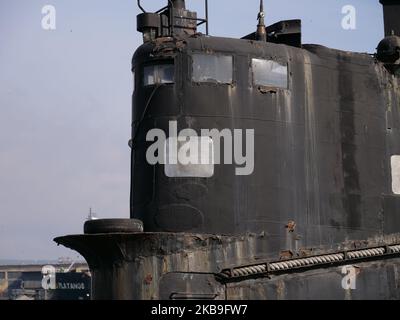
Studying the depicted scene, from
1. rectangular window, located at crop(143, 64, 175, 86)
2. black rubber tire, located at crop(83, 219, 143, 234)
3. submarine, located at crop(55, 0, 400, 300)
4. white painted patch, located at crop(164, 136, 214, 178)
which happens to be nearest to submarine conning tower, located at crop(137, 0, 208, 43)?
submarine, located at crop(55, 0, 400, 300)

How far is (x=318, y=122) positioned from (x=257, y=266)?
107 inches

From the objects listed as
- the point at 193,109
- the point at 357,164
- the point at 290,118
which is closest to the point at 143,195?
the point at 193,109

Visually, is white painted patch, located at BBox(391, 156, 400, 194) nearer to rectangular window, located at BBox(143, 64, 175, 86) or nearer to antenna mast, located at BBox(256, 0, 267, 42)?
antenna mast, located at BBox(256, 0, 267, 42)

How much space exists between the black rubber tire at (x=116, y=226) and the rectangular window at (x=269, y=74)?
2.99 meters

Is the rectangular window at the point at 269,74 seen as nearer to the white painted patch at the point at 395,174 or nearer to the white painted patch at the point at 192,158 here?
the white painted patch at the point at 192,158

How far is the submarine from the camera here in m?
11.2

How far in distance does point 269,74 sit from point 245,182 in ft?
6.04

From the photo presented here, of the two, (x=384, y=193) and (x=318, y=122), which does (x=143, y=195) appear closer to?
(x=318, y=122)

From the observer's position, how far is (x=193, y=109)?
11766mm

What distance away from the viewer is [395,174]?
43.1 feet

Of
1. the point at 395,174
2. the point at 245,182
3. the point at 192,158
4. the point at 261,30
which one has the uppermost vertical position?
the point at 261,30

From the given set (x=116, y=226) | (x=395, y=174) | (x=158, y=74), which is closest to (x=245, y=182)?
(x=116, y=226)

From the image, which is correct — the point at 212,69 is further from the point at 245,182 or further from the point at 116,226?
the point at 116,226
